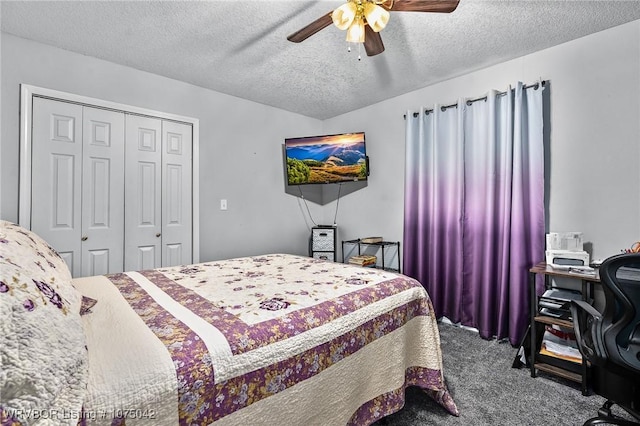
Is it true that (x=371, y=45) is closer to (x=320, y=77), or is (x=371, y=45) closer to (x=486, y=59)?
(x=320, y=77)

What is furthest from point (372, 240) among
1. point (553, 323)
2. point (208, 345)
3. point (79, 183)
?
point (79, 183)

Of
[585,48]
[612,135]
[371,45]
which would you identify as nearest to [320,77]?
[371,45]

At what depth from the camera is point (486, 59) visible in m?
2.66

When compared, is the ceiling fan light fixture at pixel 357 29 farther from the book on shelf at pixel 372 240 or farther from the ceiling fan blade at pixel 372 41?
the book on shelf at pixel 372 240

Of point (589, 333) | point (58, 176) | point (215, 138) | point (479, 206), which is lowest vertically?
point (589, 333)

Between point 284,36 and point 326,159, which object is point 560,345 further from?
point 284,36

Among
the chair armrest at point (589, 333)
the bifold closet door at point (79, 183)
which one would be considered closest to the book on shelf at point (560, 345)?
the chair armrest at point (589, 333)

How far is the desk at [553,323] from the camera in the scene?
1.90m

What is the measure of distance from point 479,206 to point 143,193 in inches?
127

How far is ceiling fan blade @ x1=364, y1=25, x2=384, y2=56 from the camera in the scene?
1859 mm

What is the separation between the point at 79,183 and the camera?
255 cm

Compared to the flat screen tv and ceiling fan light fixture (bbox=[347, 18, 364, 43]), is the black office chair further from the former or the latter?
the flat screen tv

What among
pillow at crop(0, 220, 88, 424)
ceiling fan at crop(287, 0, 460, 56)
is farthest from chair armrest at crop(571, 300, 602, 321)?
pillow at crop(0, 220, 88, 424)

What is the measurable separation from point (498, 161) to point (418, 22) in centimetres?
142
